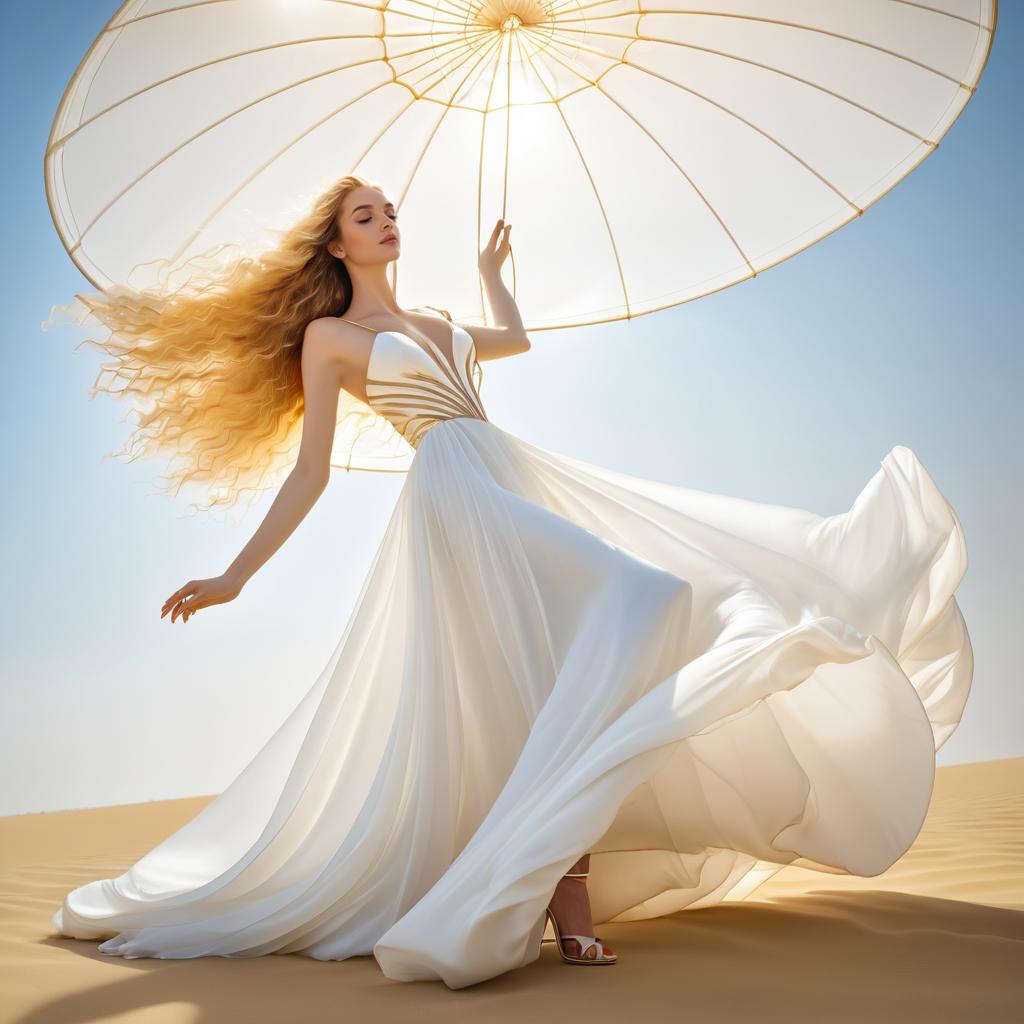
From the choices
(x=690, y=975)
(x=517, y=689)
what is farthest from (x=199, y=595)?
(x=690, y=975)

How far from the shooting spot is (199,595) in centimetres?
319

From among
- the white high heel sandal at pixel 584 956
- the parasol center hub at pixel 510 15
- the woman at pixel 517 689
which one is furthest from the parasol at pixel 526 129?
the white high heel sandal at pixel 584 956

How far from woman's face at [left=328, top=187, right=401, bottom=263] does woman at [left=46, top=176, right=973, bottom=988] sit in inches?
0.5

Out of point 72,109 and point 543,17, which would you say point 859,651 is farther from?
point 72,109

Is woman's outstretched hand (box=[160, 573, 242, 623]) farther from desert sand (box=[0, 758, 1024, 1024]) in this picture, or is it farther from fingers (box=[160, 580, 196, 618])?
desert sand (box=[0, 758, 1024, 1024])

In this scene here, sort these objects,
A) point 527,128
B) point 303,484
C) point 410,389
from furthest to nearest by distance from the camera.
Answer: point 527,128 → point 410,389 → point 303,484

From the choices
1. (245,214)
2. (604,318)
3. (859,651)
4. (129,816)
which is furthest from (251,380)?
(129,816)

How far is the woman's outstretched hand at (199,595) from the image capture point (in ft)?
10.3

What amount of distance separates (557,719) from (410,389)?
1636 mm

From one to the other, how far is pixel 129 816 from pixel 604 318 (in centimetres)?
1282

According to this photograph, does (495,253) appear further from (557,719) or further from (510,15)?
(557,719)

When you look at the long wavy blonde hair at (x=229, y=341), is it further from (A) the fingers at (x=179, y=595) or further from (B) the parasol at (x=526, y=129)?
(A) the fingers at (x=179, y=595)

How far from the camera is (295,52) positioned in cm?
396

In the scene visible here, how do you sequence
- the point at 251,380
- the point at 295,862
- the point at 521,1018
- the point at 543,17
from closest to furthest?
1. the point at 521,1018
2. the point at 295,862
3. the point at 543,17
4. the point at 251,380
